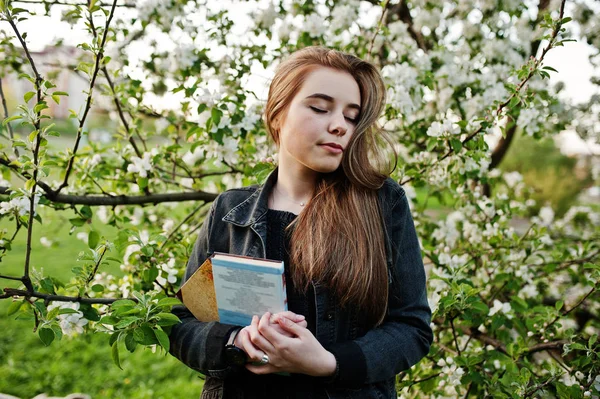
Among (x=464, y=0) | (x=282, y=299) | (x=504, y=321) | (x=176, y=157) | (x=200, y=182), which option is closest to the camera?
(x=282, y=299)

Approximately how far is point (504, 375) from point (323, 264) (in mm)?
982

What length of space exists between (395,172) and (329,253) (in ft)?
2.73

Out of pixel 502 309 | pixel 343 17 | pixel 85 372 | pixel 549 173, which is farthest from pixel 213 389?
pixel 549 173

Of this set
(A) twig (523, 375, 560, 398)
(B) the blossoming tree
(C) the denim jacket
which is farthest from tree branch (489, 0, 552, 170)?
(C) the denim jacket

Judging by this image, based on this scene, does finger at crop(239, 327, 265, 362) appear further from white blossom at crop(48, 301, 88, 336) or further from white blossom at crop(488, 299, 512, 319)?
white blossom at crop(488, 299, 512, 319)

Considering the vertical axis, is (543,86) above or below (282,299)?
above

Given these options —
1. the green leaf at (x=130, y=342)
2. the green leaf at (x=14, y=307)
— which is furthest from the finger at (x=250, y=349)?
the green leaf at (x=14, y=307)

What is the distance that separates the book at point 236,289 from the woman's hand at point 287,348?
5 centimetres

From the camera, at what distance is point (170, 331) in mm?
1344

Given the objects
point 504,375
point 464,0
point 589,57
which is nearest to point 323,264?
point 504,375

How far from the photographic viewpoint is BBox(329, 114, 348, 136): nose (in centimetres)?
131

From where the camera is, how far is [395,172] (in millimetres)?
2027

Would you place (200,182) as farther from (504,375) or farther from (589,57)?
(589,57)

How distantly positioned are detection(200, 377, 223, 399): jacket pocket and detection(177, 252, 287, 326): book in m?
0.16
